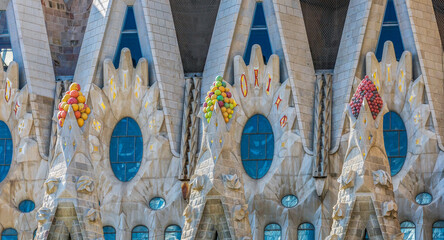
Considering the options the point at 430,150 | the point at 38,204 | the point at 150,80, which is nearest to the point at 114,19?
the point at 150,80

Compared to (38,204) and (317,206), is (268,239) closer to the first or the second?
(317,206)

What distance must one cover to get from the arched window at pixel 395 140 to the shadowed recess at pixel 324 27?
129 inches

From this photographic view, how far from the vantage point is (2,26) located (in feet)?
198

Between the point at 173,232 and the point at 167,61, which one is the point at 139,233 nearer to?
the point at 173,232

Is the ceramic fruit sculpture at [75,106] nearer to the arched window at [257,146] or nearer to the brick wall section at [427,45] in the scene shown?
the arched window at [257,146]

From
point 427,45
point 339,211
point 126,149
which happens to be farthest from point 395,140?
point 126,149

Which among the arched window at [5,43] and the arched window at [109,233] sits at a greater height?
the arched window at [5,43]

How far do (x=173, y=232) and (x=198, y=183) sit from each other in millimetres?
3865

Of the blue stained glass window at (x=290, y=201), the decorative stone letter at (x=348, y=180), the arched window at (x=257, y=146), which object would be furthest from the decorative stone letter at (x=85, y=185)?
the decorative stone letter at (x=348, y=180)

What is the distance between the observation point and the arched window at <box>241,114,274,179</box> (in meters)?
57.2

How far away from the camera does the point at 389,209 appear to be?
52.3m

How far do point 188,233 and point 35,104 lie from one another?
8.17m

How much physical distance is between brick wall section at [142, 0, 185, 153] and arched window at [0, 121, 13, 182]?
5314 millimetres

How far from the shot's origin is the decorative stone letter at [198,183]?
176 feet
